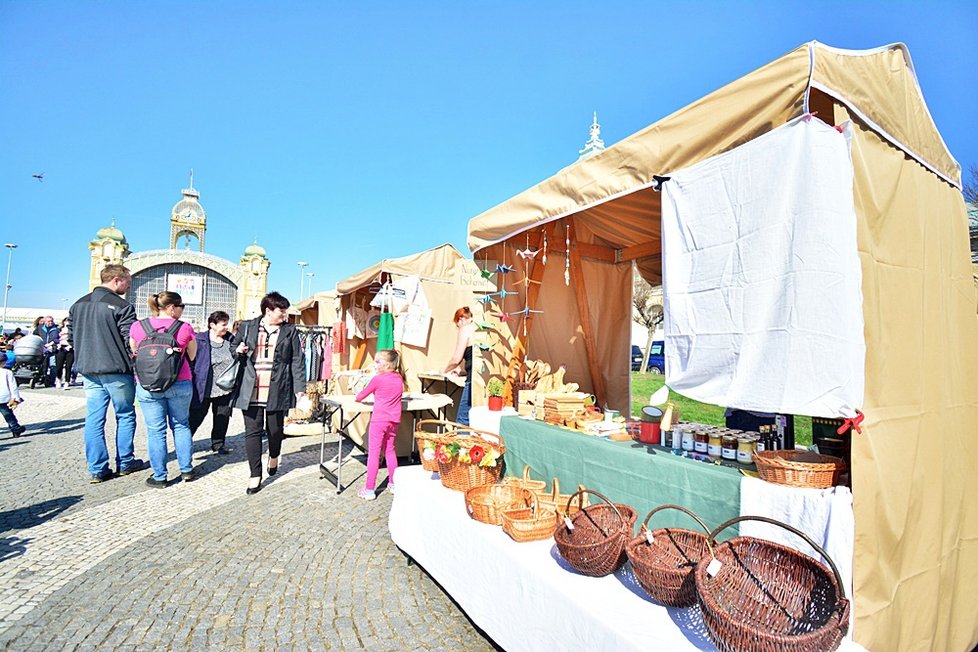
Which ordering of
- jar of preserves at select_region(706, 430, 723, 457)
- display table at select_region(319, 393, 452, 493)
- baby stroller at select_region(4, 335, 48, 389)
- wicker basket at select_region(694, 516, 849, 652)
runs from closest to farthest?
1. wicker basket at select_region(694, 516, 849, 652)
2. jar of preserves at select_region(706, 430, 723, 457)
3. display table at select_region(319, 393, 452, 493)
4. baby stroller at select_region(4, 335, 48, 389)

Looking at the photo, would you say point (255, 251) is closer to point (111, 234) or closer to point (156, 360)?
point (111, 234)

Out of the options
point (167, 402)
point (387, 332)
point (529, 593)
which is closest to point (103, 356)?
point (167, 402)

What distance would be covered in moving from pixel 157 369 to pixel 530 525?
153 inches

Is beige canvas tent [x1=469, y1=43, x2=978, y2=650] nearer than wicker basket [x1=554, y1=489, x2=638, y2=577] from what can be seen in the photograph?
Yes

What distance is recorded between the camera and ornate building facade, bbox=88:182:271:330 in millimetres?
33844

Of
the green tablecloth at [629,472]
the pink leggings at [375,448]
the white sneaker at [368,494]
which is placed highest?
the green tablecloth at [629,472]

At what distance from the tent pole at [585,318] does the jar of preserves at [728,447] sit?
7.64 feet

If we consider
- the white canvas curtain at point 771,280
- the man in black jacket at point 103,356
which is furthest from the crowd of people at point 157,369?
the white canvas curtain at point 771,280

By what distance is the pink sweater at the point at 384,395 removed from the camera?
4.36 meters

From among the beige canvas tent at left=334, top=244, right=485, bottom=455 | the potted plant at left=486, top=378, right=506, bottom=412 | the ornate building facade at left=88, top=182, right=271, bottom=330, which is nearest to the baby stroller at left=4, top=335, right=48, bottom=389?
the beige canvas tent at left=334, top=244, right=485, bottom=455

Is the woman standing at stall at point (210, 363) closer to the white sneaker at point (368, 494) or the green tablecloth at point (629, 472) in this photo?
the white sneaker at point (368, 494)

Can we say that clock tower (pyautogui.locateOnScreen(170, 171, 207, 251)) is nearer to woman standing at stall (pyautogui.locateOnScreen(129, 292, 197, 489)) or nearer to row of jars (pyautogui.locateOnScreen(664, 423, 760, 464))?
woman standing at stall (pyautogui.locateOnScreen(129, 292, 197, 489))

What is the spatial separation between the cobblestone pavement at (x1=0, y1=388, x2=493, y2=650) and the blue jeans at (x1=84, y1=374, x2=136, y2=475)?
29cm

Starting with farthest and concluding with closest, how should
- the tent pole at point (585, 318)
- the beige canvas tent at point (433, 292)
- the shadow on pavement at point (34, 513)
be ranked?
1. the beige canvas tent at point (433, 292)
2. the tent pole at point (585, 318)
3. the shadow on pavement at point (34, 513)
